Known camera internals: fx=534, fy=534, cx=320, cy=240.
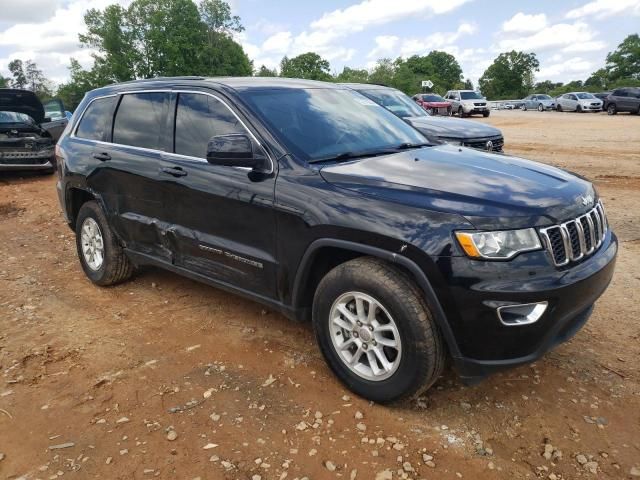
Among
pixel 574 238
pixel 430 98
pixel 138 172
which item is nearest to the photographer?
pixel 574 238

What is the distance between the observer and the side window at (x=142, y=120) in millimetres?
4152

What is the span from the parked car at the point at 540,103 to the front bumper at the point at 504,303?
42.6 metres

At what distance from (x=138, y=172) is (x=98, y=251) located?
120 cm

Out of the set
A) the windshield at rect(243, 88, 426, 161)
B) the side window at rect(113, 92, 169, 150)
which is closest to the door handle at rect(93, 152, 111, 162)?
the side window at rect(113, 92, 169, 150)

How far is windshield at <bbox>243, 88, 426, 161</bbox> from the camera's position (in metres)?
3.45

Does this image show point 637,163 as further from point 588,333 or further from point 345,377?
point 345,377

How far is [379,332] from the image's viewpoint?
293 cm

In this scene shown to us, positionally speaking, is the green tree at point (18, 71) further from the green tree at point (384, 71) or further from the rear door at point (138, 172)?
the rear door at point (138, 172)

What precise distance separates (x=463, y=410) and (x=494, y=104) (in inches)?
2183

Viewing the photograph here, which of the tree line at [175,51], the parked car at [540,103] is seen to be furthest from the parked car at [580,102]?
the tree line at [175,51]

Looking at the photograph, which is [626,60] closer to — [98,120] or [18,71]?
[98,120]

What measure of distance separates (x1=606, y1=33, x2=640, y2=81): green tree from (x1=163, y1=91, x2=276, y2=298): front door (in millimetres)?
72458

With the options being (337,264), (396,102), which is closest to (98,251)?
(337,264)

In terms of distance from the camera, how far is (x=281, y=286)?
11.1 ft
